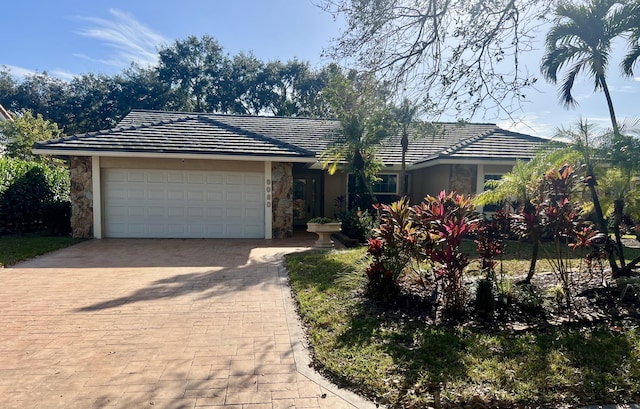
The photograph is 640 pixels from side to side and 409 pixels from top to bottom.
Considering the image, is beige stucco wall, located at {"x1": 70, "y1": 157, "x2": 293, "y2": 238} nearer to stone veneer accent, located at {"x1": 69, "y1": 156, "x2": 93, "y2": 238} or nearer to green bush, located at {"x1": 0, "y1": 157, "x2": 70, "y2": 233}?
stone veneer accent, located at {"x1": 69, "y1": 156, "x2": 93, "y2": 238}

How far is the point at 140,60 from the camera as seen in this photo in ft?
107

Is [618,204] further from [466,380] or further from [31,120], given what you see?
[31,120]

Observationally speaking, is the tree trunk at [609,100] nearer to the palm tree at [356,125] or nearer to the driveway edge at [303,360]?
the palm tree at [356,125]

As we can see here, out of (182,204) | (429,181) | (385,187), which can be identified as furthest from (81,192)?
(429,181)

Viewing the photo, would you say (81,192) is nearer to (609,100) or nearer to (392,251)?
(392,251)

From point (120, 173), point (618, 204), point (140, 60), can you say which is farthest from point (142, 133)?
point (140, 60)

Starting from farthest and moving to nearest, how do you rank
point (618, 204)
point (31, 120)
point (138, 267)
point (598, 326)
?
point (31, 120)
point (138, 267)
point (618, 204)
point (598, 326)

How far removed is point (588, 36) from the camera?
6727 mm

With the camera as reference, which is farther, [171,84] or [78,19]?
[171,84]

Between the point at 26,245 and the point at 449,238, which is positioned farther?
the point at 26,245

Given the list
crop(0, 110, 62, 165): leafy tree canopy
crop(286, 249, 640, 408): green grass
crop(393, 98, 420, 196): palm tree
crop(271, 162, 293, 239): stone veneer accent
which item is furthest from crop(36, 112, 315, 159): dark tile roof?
crop(0, 110, 62, 165): leafy tree canopy

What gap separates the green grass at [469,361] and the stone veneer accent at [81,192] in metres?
9.88

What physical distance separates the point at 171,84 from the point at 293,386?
115 feet

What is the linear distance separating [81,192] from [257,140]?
5971 millimetres
